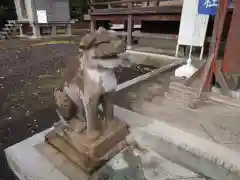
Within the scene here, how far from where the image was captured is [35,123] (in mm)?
3191

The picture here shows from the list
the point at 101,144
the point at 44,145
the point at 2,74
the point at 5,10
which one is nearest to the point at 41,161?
the point at 44,145

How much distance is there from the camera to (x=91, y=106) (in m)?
1.54

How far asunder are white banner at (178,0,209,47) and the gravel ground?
1.46 metres

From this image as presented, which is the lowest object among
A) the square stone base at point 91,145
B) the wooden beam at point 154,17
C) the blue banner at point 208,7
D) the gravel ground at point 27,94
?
the gravel ground at point 27,94

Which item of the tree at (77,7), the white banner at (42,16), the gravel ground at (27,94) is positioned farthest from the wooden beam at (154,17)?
the tree at (77,7)

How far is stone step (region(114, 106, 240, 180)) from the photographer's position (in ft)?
5.24

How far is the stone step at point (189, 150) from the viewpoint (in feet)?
5.24

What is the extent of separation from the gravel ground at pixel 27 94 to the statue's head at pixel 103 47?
3.95 ft

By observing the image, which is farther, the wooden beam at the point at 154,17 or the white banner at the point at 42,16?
the white banner at the point at 42,16

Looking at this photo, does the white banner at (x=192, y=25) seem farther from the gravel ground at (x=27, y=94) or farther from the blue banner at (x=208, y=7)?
the blue banner at (x=208, y=7)

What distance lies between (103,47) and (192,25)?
Result: 4.98 metres

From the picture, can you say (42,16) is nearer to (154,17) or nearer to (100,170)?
(154,17)

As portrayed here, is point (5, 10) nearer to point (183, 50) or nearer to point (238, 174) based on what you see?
point (183, 50)

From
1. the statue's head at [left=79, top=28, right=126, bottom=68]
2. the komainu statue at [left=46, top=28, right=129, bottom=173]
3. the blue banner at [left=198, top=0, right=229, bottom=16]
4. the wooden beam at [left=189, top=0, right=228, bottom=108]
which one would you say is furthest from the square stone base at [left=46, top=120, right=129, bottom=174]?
the blue banner at [left=198, top=0, right=229, bottom=16]
